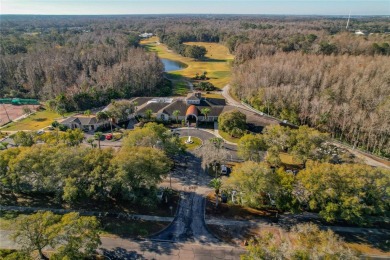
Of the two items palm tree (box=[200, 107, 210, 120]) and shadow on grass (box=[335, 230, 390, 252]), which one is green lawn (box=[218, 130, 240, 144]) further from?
shadow on grass (box=[335, 230, 390, 252])

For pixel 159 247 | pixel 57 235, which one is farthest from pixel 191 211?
pixel 57 235

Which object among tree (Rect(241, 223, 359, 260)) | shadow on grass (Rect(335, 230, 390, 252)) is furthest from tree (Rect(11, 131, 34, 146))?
shadow on grass (Rect(335, 230, 390, 252))

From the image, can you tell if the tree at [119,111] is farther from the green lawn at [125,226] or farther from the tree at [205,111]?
the green lawn at [125,226]

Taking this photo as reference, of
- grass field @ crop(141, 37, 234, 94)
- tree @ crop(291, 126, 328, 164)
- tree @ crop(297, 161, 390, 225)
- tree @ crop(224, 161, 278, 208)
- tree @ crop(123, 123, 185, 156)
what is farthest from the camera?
grass field @ crop(141, 37, 234, 94)

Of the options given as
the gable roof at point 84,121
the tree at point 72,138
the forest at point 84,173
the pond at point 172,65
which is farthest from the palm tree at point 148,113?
the pond at point 172,65

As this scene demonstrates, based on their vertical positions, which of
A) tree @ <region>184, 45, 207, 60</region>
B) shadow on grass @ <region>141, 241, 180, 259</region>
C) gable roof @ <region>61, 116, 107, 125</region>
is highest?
tree @ <region>184, 45, 207, 60</region>

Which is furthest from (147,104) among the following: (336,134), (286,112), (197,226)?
(336,134)

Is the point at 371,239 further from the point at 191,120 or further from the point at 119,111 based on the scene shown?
the point at 119,111

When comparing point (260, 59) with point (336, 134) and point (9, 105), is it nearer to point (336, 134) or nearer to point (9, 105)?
point (336, 134)
